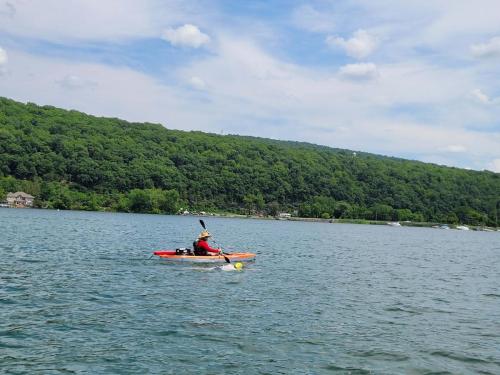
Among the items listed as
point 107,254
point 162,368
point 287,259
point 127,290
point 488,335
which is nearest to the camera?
point 162,368

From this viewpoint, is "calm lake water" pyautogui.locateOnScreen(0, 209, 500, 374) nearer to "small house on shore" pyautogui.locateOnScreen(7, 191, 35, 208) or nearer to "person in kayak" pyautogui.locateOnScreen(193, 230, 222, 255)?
"person in kayak" pyautogui.locateOnScreen(193, 230, 222, 255)

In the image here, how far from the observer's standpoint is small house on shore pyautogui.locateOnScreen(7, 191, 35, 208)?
148 m

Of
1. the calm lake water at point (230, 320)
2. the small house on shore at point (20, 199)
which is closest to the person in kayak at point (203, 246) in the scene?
the calm lake water at point (230, 320)

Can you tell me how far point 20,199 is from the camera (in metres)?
150

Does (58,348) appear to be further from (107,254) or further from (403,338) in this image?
(107,254)

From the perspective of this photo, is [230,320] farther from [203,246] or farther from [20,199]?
[20,199]

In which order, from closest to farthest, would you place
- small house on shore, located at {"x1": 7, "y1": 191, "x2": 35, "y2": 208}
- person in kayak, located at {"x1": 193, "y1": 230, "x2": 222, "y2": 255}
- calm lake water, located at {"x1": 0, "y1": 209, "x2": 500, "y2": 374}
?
calm lake water, located at {"x1": 0, "y1": 209, "x2": 500, "y2": 374} < person in kayak, located at {"x1": 193, "y1": 230, "x2": 222, "y2": 255} < small house on shore, located at {"x1": 7, "y1": 191, "x2": 35, "y2": 208}

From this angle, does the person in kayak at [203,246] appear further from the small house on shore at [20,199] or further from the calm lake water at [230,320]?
the small house on shore at [20,199]

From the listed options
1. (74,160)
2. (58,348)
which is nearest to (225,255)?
(58,348)

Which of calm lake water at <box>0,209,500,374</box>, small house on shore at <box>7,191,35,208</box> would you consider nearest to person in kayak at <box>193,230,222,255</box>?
calm lake water at <box>0,209,500,374</box>

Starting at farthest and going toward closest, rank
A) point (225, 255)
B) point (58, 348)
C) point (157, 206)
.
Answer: point (157, 206), point (225, 255), point (58, 348)

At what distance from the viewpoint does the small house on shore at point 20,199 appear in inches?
5807

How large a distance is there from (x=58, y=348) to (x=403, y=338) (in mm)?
11586

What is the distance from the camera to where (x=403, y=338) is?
19.3 m
